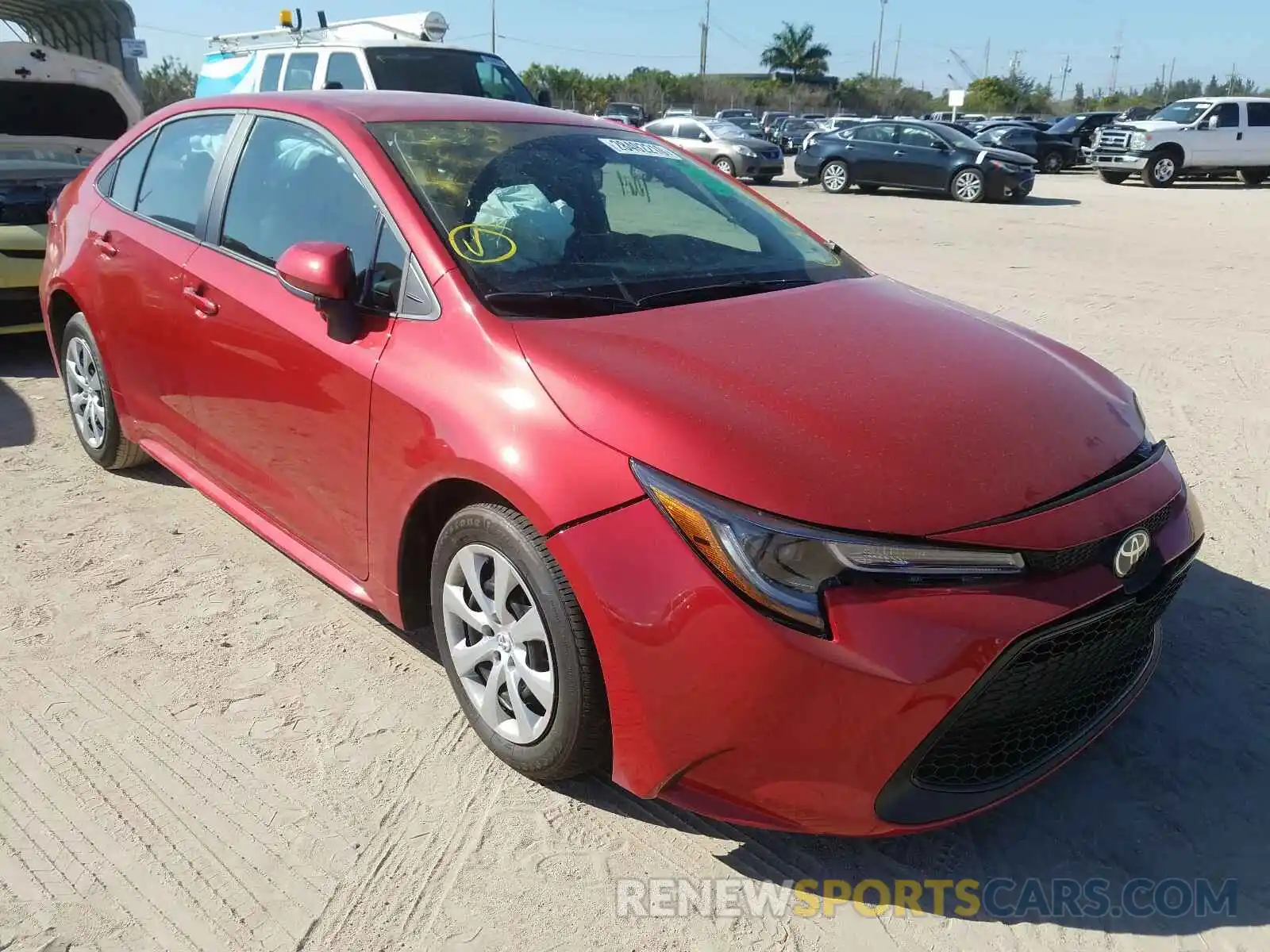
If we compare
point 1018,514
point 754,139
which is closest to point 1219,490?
point 1018,514

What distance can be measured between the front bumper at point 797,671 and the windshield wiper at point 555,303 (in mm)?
703

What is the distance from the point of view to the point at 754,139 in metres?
22.2

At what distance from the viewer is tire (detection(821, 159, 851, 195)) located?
65.7ft

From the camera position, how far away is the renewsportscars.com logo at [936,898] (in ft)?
7.39

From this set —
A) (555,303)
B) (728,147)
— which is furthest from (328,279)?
(728,147)

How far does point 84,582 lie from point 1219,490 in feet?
15.1

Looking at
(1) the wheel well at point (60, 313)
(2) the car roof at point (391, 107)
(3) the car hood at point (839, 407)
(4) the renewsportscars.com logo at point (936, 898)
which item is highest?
(2) the car roof at point (391, 107)

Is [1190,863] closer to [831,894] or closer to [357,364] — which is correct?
[831,894]

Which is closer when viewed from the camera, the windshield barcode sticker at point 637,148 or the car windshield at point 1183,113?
the windshield barcode sticker at point 637,148

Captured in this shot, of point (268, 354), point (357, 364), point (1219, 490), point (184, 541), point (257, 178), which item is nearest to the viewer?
point (357, 364)

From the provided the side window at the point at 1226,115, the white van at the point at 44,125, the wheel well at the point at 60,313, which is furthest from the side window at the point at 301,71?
the side window at the point at 1226,115

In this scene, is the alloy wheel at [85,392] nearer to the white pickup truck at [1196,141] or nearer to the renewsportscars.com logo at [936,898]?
the renewsportscars.com logo at [936,898]

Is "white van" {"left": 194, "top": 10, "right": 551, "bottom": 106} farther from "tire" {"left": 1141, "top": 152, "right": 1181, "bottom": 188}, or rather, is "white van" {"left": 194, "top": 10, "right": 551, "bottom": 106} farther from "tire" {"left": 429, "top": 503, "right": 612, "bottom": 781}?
"tire" {"left": 1141, "top": 152, "right": 1181, "bottom": 188}

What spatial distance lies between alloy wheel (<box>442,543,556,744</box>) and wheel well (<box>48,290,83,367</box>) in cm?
281
